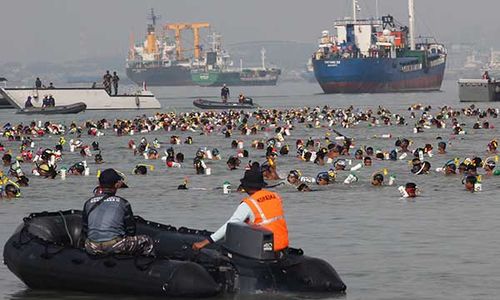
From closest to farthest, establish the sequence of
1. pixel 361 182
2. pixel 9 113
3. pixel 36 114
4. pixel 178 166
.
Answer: pixel 361 182 < pixel 178 166 < pixel 36 114 < pixel 9 113

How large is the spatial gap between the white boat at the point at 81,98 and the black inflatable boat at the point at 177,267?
302 ft

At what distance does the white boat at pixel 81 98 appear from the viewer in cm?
11438

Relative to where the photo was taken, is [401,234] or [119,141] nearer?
[401,234]

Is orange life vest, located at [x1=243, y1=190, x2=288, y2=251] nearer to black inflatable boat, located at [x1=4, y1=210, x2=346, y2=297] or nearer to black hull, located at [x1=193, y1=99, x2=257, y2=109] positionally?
black inflatable boat, located at [x1=4, y1=210, x2=346, y2=297]

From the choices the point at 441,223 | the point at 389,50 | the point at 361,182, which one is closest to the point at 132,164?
the point at 361,182

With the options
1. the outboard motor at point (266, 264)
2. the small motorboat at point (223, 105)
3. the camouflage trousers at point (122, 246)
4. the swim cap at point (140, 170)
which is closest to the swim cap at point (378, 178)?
the swim cap at point (140, 170)

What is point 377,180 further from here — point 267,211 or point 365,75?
point 365,75

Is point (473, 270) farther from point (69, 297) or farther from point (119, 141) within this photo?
point (119, 141)

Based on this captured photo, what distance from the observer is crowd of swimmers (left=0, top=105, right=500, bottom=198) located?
138ft

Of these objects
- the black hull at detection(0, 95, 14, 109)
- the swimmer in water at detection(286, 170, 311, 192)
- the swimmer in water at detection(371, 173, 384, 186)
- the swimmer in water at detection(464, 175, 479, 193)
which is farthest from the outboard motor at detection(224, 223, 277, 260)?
the black hull at detection(0, 95, 14, 109)

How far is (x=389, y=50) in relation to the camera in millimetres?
182250

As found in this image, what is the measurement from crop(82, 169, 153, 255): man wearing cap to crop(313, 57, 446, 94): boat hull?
156271 millimetres

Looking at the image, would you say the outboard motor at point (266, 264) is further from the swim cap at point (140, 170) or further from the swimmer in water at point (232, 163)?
the swimmer in water at point (232, 163)

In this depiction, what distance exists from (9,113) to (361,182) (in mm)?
77769
